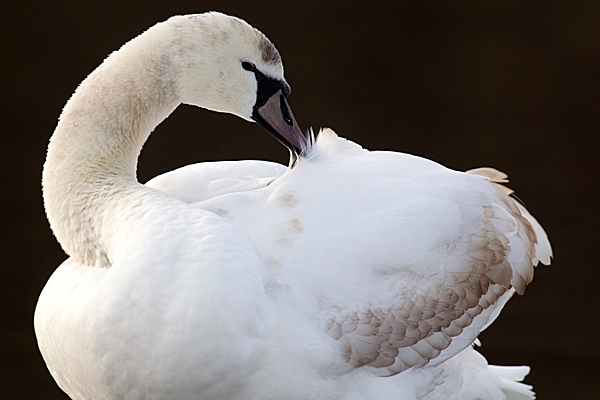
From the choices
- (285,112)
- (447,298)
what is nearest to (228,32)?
(285,112)

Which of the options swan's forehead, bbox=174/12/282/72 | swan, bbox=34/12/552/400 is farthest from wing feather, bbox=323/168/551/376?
swan's forehead, bbox=174/12/282/72

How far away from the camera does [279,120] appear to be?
3.91 feet

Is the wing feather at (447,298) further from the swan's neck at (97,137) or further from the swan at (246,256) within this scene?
the swan's neck at (97,137)

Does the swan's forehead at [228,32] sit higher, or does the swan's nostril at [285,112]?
the swan's forehead at [228,32]

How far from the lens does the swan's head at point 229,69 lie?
1094 millimetres

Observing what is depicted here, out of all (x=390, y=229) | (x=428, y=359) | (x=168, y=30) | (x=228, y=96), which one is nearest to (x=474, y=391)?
(x=428, y=359)

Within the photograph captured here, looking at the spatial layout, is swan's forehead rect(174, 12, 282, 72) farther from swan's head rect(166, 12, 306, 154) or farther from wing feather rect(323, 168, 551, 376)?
wing feather rect(323, 168, 551, 376)

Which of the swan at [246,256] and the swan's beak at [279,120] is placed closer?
the swan at [246,256]

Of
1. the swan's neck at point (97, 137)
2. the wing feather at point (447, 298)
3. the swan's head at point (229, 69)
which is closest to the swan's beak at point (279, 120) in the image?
the swan's head at point (229, 69)

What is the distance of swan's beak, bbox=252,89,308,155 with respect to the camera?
3.87ft

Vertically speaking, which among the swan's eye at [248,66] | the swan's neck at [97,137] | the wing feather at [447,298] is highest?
the swan's eye at [248,66]

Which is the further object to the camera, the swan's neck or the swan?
the swan's neck

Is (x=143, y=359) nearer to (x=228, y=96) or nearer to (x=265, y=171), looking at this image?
(x=228, y=96)

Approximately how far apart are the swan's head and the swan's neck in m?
0.03
